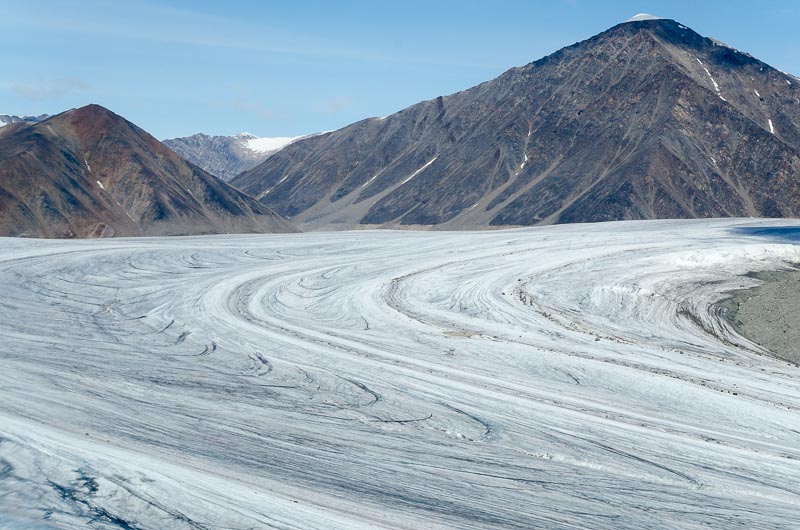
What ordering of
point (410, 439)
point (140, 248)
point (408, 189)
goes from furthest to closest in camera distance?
point (408, 189), point (140, 248), point (410, 439)

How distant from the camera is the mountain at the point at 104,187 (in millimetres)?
87375

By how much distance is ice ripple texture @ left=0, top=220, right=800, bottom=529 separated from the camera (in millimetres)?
9180

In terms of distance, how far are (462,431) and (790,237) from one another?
130 feet

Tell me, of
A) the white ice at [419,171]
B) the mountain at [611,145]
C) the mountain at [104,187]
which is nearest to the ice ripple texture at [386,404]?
the mountain at [104,187]

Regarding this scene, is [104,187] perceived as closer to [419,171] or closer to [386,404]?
[386,404]

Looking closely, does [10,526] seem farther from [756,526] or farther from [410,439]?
[756,526]

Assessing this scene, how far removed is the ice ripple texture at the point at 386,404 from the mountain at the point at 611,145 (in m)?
107

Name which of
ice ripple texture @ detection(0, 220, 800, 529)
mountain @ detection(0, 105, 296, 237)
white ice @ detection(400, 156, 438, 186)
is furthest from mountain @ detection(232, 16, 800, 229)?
ice ripple texture @ detection(0, 220, 800, 529)

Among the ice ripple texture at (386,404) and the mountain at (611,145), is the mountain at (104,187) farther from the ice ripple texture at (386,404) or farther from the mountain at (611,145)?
the ice ripple texture at (386,404)

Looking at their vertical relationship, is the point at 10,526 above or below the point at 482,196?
below

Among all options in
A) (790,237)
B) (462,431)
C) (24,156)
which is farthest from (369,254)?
(24,156)

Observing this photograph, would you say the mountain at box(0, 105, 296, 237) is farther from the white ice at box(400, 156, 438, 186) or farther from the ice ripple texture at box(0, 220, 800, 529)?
the white ice at box(400, 156, 438, 186)

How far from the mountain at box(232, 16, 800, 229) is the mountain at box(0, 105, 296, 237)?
169ft

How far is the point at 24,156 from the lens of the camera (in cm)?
9212
